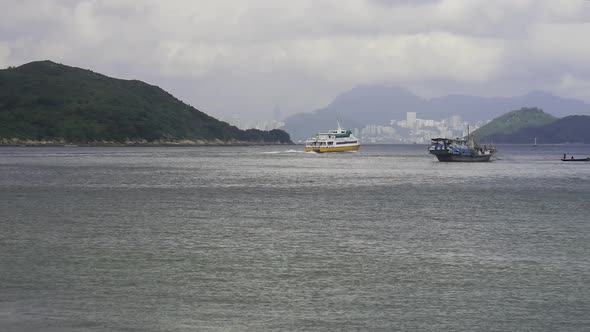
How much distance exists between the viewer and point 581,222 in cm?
6084

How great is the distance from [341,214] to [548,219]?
18.2 metres

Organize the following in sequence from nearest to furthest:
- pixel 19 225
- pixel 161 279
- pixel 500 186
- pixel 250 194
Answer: pixel 161 279
pixel 19 225
pixel 250 194
pixel 500 186

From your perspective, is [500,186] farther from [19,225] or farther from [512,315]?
[512,315]

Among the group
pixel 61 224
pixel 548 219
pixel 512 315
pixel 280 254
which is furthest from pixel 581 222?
pixel 61 224

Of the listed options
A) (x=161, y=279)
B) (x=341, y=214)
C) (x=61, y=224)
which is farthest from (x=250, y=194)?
(x=161, y=279)

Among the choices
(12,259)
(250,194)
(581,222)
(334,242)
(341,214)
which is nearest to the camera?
(12,259)

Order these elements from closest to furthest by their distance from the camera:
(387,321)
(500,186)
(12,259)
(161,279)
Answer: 1. (387,321)
2. (161,279)
3. (12,259)
4. (500,186)

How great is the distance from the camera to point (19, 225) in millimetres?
55812

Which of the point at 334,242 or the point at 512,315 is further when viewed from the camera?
the point at 334,242

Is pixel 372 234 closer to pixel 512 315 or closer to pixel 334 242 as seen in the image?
pixel 334 242

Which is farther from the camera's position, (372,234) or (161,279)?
(372,234)

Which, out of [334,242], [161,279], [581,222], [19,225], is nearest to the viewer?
[161,279]

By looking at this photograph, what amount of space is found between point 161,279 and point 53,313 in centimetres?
773

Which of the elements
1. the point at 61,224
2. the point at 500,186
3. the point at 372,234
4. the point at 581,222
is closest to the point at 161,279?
the point at 372,234
